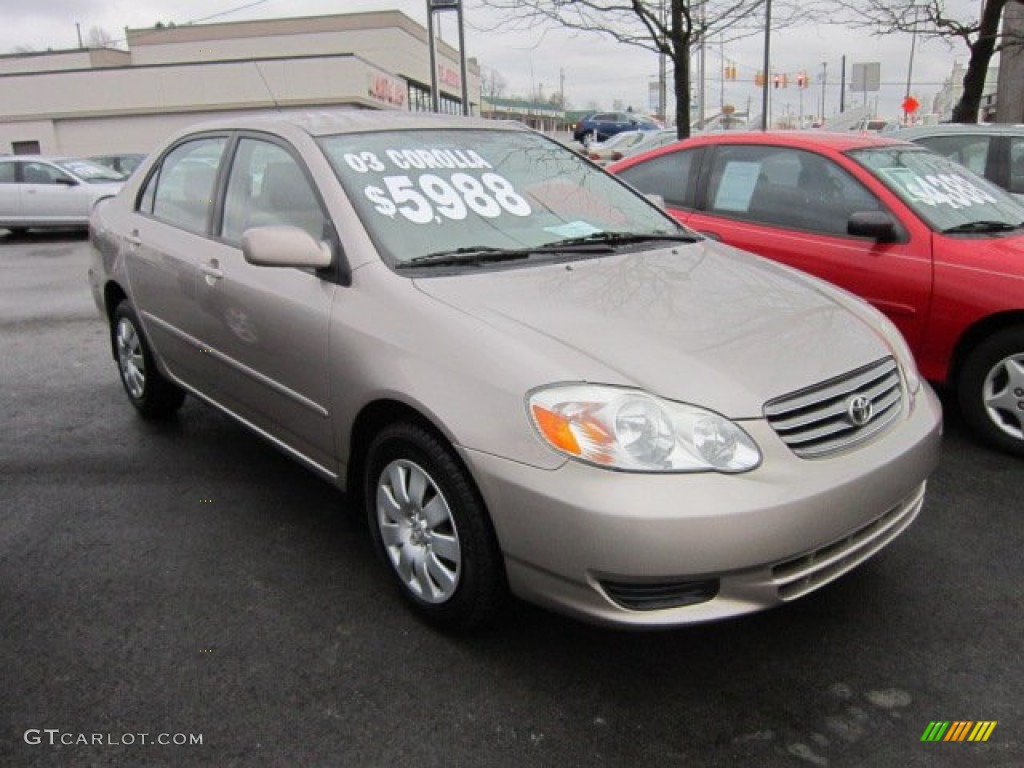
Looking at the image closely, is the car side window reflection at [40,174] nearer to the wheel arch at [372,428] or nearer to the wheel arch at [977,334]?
the wheel arch at [372,428]

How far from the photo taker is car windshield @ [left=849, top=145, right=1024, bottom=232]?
4.56m

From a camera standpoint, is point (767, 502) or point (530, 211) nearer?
point (767, 502)

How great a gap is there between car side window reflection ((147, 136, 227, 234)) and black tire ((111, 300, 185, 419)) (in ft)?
2.05

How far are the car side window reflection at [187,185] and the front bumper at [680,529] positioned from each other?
2.22 meters

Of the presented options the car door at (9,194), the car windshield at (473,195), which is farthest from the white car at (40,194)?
the car windshield at (473,195)

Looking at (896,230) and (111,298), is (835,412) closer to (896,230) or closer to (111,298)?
(896,230)

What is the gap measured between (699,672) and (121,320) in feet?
12.3

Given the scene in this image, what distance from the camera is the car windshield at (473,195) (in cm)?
314

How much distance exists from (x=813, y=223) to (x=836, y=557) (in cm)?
288

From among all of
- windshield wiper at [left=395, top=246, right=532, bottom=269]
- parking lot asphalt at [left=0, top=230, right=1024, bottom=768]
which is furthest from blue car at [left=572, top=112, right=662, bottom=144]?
parking lot asphalt at [left=0, top=230, right=1024, bottom=768]

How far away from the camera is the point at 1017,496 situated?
12.2 feet

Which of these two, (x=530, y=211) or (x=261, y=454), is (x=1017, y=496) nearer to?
(x=530, y=211)

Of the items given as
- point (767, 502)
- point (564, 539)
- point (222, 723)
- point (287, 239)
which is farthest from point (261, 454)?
point (767, 502)

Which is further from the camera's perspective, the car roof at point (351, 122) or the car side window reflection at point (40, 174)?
the car side window reflection at point (40, 174)
